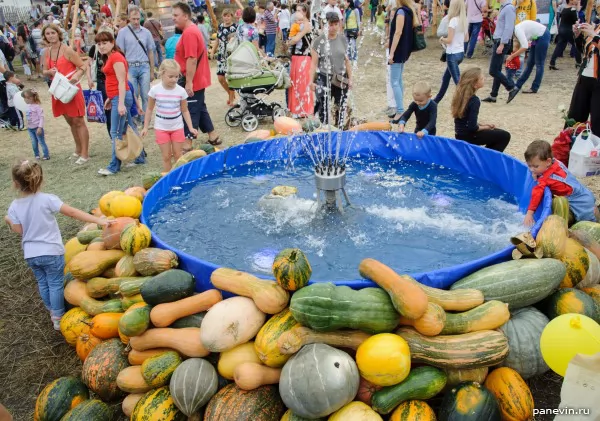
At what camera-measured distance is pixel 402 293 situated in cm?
291

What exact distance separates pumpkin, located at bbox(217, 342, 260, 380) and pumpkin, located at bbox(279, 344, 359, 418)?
304mm

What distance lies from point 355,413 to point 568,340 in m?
1.17

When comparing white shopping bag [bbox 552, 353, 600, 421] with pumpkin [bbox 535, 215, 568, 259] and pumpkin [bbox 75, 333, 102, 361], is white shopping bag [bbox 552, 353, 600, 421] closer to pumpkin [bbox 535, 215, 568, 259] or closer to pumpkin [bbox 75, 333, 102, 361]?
pumpkin [bbox 535, 215, 568, 259]

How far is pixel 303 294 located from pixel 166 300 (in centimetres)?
104

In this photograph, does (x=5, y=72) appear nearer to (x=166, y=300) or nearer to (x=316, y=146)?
(x=316, y=146)

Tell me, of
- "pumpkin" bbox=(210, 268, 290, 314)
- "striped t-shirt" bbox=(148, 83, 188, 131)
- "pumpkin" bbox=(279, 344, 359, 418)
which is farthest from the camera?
"striped t-shirt" bbox=(148, 83, 188, 131)

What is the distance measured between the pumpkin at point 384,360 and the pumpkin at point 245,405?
56 centimetres

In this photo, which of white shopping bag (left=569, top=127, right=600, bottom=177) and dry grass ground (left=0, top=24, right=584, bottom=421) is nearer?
dry grass ground (left=0, top=24, right=584, bottom=421)

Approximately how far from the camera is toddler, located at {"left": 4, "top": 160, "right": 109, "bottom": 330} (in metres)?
3.79

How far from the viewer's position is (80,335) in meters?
3.76

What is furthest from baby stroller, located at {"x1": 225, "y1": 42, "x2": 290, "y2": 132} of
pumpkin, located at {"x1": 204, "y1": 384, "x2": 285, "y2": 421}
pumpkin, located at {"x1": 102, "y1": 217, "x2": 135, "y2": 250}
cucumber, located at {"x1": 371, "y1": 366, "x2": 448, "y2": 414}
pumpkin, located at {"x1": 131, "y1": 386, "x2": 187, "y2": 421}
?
cucumber, located at {"x1": 371, "y1": 366, "x2": 448, "y2": 414}

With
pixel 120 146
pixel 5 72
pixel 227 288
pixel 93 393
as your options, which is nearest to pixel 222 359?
pixel 227 288

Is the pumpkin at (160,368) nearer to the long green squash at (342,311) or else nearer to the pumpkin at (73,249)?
the long green squash at (342,311)

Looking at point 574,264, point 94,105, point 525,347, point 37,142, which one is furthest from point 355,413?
point 37,142
